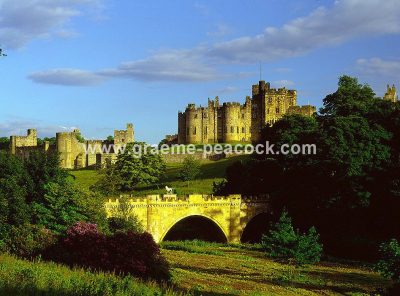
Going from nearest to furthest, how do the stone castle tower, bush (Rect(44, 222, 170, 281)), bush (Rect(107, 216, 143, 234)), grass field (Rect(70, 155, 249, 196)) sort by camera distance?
bush (Rect(44, 222, 170, 281))
bush (Rect(107, 216, 143, 234))
grass field (Rect(70, 155, 249, 196))
the stone castle tower

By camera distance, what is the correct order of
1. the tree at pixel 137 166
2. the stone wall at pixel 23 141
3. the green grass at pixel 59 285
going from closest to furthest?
the green grass at pixel 59 285, the tree at pixel 137 166, the stone wall at pixel 23 141

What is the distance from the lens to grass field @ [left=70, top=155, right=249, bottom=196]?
73500mm

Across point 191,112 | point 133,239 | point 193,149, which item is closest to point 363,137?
point 133,239

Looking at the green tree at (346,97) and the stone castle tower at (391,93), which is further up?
the stone castle tower at (391,93)

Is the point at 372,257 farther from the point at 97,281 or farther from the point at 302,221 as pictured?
the point at 97,281

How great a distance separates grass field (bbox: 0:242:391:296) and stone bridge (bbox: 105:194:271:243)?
2.49 metres

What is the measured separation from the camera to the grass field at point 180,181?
73500 millimetres

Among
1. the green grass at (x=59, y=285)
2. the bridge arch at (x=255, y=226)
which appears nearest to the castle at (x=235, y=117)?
the bridge arch at (x=255, y=226)

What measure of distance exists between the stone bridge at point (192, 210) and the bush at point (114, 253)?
59.2ft

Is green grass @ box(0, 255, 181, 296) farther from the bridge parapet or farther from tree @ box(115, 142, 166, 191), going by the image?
tree @ box(115, 142, 166, 191)

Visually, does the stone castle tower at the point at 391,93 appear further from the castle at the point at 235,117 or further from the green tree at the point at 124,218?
the green tree at the point at 124,218

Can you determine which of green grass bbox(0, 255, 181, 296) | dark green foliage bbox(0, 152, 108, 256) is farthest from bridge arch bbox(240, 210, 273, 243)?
green grass bbox(0, 255, 181, 296)

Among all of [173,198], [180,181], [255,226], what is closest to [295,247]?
[173,198]

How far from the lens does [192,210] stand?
175 ft
